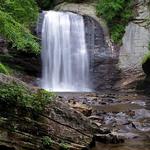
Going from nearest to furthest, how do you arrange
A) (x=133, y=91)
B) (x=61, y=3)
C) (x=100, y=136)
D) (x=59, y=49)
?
1. (x=100, y=136)
2. (x=133, y=91)
3. (x=59, y=49)
4. (x=61, y=3)

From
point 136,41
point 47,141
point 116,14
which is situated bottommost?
point 47,141

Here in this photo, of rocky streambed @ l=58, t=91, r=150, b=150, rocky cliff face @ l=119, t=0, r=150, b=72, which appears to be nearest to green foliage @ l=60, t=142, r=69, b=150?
rocky streambed @ l=58, t=91, r=150, b=150

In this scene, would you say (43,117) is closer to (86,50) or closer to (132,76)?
(132,76)

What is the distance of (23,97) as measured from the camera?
7188 millimetres

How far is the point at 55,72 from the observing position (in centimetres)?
2677

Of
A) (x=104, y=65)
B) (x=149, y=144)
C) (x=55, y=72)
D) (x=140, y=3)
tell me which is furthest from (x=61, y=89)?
(x=149, y=144)

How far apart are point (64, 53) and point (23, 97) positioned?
2018cm

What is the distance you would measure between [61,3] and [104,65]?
8.16 m

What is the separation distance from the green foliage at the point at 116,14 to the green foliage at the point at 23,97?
813 inches

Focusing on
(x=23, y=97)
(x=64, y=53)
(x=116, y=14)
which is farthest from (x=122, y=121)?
(x=116, y=14)

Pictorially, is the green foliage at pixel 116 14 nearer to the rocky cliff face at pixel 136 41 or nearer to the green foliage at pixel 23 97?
the rocky cliff face at pixel 136 41

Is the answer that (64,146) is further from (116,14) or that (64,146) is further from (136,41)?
(116,14)

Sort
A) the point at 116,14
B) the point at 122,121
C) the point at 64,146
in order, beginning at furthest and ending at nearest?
the point at 116,14 < the point at 122,121 < the point at 64,146

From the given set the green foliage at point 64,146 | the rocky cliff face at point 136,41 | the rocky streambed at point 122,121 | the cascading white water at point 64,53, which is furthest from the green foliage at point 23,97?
the rocky cliff face at point 136,41
